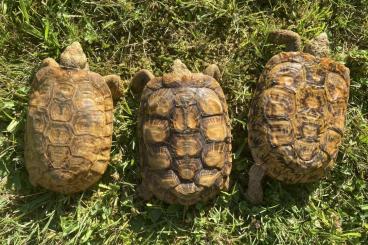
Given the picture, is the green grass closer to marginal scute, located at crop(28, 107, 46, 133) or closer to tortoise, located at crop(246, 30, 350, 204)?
tortoise, located at crop(246, 30, 350, 204)

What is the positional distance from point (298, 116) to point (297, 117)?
16 millimetres

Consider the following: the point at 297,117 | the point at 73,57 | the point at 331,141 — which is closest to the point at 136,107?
the point at 73,57

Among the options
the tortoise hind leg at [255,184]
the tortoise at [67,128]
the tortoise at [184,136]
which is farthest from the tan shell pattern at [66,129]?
the tortoise hind leg at [255,184]

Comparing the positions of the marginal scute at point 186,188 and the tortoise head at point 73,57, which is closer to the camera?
the marginal scute at point 186,188

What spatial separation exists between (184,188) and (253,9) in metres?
2.53

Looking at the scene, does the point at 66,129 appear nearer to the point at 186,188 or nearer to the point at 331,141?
Result: the point at 186,188

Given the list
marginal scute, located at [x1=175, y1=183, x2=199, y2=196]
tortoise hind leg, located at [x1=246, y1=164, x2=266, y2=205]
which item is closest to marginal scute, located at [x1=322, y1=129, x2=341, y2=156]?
tortoise hind leg, located at [x1=246, y1=164, x2=266, y2=205]

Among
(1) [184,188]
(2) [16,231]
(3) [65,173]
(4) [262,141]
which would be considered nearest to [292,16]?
(4) [262,141]

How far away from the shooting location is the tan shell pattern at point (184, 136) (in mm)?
4949

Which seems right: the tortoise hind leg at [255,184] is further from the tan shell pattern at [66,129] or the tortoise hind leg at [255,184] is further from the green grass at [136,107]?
the tan shell pattern at [66,129]

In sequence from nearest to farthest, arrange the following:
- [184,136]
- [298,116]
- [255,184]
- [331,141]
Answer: [184,136], [298,116], [331,141], [255,184]

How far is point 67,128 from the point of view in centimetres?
496

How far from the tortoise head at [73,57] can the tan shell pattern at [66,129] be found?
133 mm

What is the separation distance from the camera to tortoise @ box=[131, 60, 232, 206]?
495 cm
